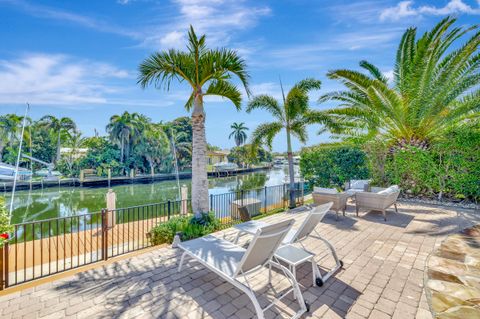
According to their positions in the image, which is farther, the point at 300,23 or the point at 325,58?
the point at 325,58

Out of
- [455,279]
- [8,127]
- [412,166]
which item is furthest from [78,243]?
[8,127]

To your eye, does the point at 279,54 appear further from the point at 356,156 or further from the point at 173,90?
the point at 356,156

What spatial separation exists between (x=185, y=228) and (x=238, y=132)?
167ft

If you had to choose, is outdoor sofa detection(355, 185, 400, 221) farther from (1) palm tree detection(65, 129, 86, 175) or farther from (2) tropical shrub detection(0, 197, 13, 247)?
(1) palm tree detection(65, 129, 86, 175)

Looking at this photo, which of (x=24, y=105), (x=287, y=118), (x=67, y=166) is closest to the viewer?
(x=287, y=118)

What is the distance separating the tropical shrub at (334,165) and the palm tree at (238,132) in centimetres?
4576

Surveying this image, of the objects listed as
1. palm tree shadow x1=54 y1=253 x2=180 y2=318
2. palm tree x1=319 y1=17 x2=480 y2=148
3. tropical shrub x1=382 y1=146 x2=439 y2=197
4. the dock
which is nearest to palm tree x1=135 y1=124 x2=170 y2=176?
the dock

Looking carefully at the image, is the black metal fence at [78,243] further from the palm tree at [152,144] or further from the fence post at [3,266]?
the palm tree at [152,144]

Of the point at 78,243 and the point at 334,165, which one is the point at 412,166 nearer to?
the point at 334,165

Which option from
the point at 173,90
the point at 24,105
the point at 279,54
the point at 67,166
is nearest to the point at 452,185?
the point at 279,54

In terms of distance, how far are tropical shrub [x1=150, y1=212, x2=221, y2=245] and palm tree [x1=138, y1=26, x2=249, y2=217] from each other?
0.73 feet

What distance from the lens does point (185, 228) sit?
504cm

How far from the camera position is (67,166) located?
29438 millimetres

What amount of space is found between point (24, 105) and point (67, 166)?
938 inches
